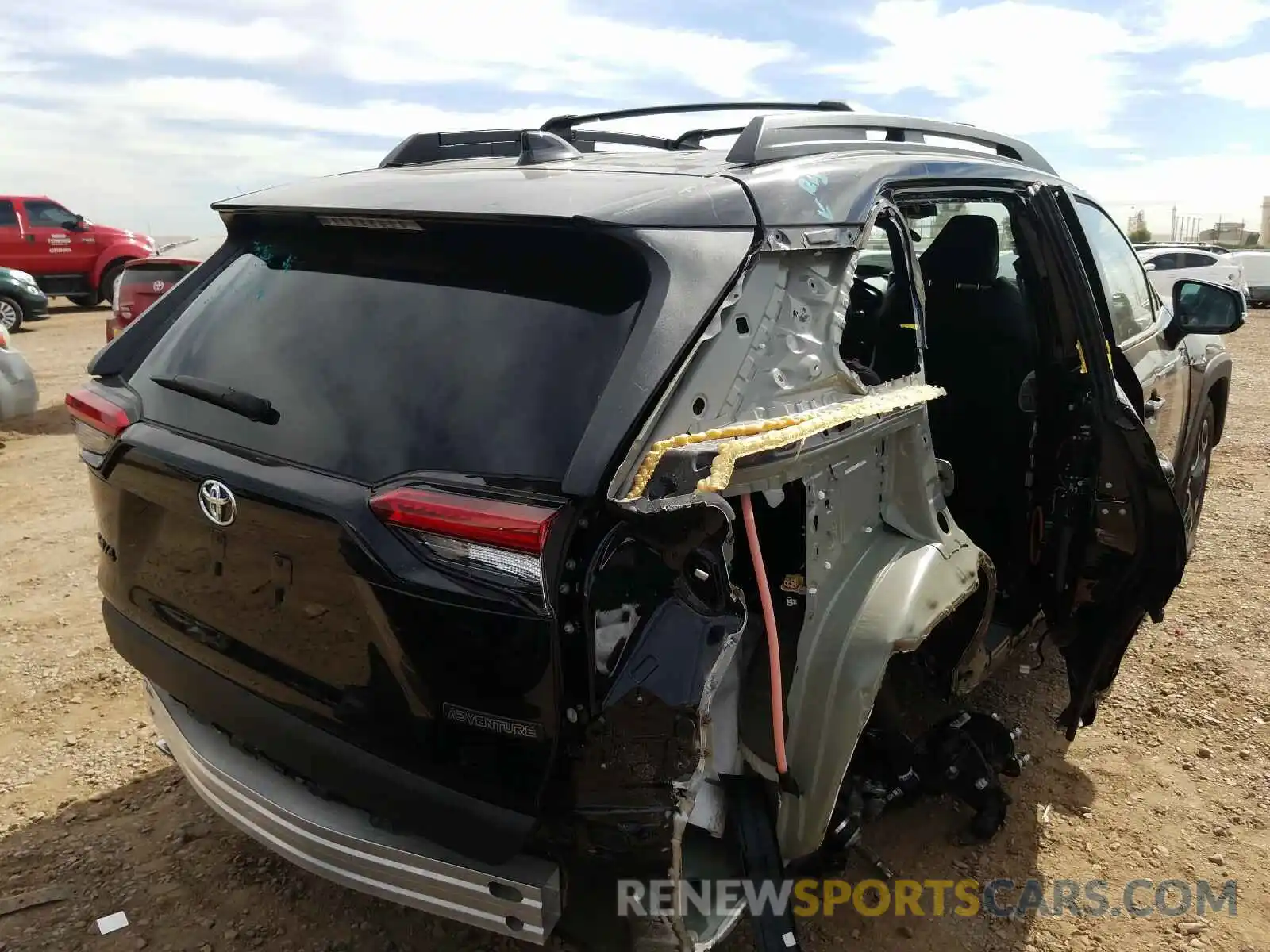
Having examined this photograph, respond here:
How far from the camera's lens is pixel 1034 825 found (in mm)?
2963

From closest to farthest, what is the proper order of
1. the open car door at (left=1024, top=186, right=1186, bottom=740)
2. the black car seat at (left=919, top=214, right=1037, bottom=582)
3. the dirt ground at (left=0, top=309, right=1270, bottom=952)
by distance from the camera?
the dirt ground at (left=0, top=309, right=1270, bottom=952), the open car door at (left=1024, top=186, right=1186, bottom=740), the black car seat at (left=919, top=214, right=1037, bottom=582)

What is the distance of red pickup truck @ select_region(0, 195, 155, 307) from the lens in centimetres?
1678

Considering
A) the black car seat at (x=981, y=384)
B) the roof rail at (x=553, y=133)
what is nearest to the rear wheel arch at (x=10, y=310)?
the roof rail at (x=553, y=133)

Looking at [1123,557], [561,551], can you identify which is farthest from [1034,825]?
[561,551]

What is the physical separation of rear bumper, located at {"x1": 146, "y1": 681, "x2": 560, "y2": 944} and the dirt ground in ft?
2.06

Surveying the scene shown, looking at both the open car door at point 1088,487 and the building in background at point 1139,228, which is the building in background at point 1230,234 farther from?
the open car door at point 1088,487

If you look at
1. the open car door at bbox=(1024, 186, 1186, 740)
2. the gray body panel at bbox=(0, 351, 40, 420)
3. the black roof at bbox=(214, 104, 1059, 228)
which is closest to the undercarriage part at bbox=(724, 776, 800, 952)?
the black roof at bbox=(214, 104, 1059, 228)

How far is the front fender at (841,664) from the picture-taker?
197cm

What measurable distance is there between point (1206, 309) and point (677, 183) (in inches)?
113

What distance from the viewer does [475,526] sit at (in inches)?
65.9

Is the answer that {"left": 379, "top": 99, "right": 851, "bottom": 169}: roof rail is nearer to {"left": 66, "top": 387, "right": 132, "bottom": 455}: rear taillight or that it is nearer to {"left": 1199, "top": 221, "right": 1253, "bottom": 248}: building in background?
{"left": 66, "top": 387, "right": 132, "bottom": 455}: rear taillight

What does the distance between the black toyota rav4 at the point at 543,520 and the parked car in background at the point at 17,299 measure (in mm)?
14904

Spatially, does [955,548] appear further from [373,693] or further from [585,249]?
[373,693]

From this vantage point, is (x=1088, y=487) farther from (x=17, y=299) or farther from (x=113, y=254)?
(x=113, y=254)
